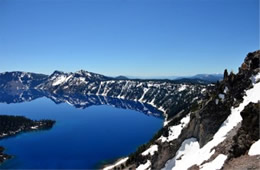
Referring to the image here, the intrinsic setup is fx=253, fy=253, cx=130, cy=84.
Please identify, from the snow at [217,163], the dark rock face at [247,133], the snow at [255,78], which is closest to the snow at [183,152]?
the snow at [255,78]

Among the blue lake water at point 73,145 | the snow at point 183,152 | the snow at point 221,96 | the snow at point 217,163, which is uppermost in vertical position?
the snow at point 221,96

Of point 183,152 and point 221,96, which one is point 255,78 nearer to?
point 221,96

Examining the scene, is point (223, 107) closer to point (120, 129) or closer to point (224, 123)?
point (224, 123)

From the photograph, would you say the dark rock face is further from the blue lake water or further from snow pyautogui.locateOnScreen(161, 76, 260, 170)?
the blue lake water

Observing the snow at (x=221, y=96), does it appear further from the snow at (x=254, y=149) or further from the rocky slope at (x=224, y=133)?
the snow at (x=254, y=149)

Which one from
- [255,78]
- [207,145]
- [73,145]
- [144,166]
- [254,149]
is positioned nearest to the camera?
[254,149]

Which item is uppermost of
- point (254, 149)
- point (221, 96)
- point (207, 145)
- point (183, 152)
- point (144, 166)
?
point (221, 96)

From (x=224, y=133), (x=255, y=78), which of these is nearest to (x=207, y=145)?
(x=224, y=133)
